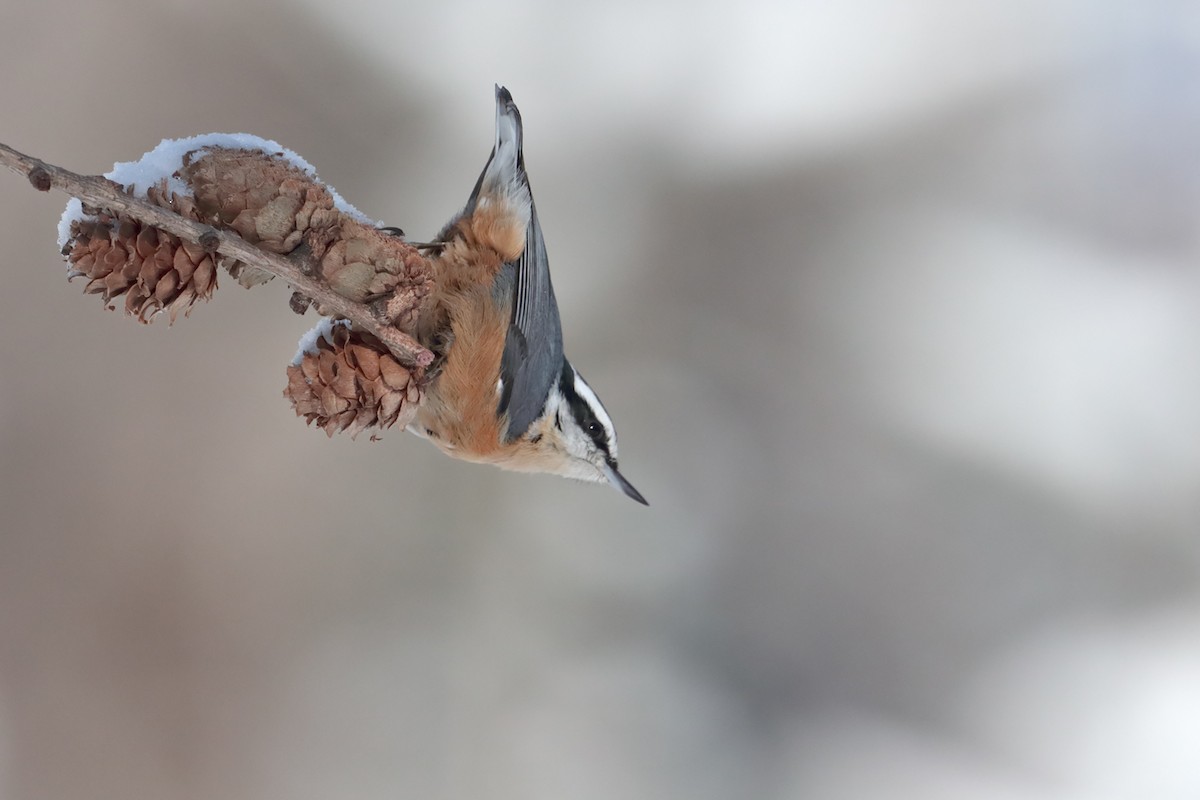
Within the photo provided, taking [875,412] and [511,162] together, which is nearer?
[511,162]

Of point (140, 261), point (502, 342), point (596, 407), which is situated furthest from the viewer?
point (596, 407)

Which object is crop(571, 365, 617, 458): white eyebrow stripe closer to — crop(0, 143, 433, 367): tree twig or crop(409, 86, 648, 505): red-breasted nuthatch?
crop(409, 86, 648, 505): red-breasted nuthatch

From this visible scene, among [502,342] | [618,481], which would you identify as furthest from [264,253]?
[618,481]

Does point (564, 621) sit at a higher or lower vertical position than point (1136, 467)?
lower

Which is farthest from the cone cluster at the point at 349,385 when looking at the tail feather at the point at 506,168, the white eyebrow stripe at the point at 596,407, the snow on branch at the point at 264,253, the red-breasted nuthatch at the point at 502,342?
the white eyebrow stripe at the point at 596,407

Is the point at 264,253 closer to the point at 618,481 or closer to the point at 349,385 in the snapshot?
the point at 349,385

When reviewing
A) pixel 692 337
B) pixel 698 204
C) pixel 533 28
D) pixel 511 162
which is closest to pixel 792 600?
pixel 692 337

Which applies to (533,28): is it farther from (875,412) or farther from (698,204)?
(875,412)

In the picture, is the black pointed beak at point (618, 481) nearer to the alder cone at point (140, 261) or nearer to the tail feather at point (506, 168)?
the tail feather at point (506, 168)
